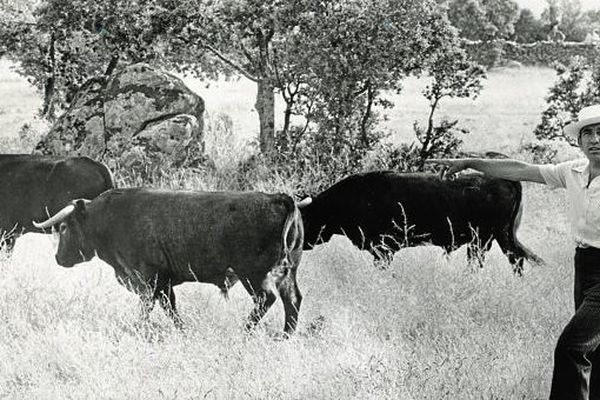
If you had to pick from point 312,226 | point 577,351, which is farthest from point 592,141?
point 312,226

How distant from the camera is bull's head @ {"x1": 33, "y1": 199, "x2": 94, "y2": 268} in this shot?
724 centimetres

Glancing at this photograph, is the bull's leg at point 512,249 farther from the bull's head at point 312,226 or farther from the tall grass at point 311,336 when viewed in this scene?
the bull's head at point 312,226

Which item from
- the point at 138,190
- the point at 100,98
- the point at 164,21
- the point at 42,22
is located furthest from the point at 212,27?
the point at 138,190

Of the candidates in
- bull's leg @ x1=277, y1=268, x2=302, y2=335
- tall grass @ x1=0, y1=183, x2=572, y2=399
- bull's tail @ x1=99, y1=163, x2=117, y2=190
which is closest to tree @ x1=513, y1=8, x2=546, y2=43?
tall grass @ x1=0, y1=183, x2=572, y2=399

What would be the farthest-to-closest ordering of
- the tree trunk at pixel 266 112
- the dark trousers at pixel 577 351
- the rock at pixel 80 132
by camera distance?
1. the tree trunk at pixel 266 112
2. the rock at pixel 80 132
3. the dark trousers at pixel 577 351

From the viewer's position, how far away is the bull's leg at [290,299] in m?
6.80

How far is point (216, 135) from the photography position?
48.0 feet

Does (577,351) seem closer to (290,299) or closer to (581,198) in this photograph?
(581,198)

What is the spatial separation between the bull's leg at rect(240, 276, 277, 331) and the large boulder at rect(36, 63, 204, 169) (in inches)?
226

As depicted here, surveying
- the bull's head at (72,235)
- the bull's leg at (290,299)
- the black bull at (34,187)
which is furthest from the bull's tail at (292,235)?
the black bull at (34,187)

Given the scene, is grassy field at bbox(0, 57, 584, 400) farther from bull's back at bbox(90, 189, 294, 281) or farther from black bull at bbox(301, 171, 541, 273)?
bull's back at bbox(90, 189, 294, 281)

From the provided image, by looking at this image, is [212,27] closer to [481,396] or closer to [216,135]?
[216,135]

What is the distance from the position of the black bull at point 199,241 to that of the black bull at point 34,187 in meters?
1.80

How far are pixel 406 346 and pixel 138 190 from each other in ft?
8.47
